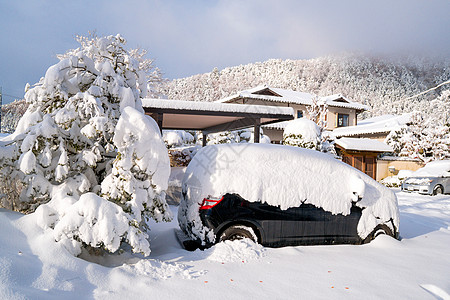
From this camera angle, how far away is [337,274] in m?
3.88

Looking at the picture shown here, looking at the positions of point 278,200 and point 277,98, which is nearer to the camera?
point 278,200

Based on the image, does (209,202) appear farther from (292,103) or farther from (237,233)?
(292,103)

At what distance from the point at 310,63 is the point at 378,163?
177ft

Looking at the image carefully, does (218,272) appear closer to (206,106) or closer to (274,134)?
(206,106)

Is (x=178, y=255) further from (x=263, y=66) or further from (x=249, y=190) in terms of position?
(x=263, y=66)

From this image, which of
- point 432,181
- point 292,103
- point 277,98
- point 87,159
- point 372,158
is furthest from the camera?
point 292,103

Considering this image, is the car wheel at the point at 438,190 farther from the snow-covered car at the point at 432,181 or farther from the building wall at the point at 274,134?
the building wall at the point at 274,134

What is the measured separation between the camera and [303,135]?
14641mm

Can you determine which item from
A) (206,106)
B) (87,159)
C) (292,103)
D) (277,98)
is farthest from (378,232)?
(292,103)

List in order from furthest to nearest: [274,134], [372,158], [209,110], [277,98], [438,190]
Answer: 1. [277,98]
2. [274,134]
3. [372,158]
4. [438,190]
5. [209,110]

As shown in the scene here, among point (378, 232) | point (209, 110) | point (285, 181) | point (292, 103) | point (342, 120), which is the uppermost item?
point (292, 103)

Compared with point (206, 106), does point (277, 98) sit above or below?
above

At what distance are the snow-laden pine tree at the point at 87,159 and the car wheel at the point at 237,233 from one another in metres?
0.94

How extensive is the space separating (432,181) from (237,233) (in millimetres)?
14039
